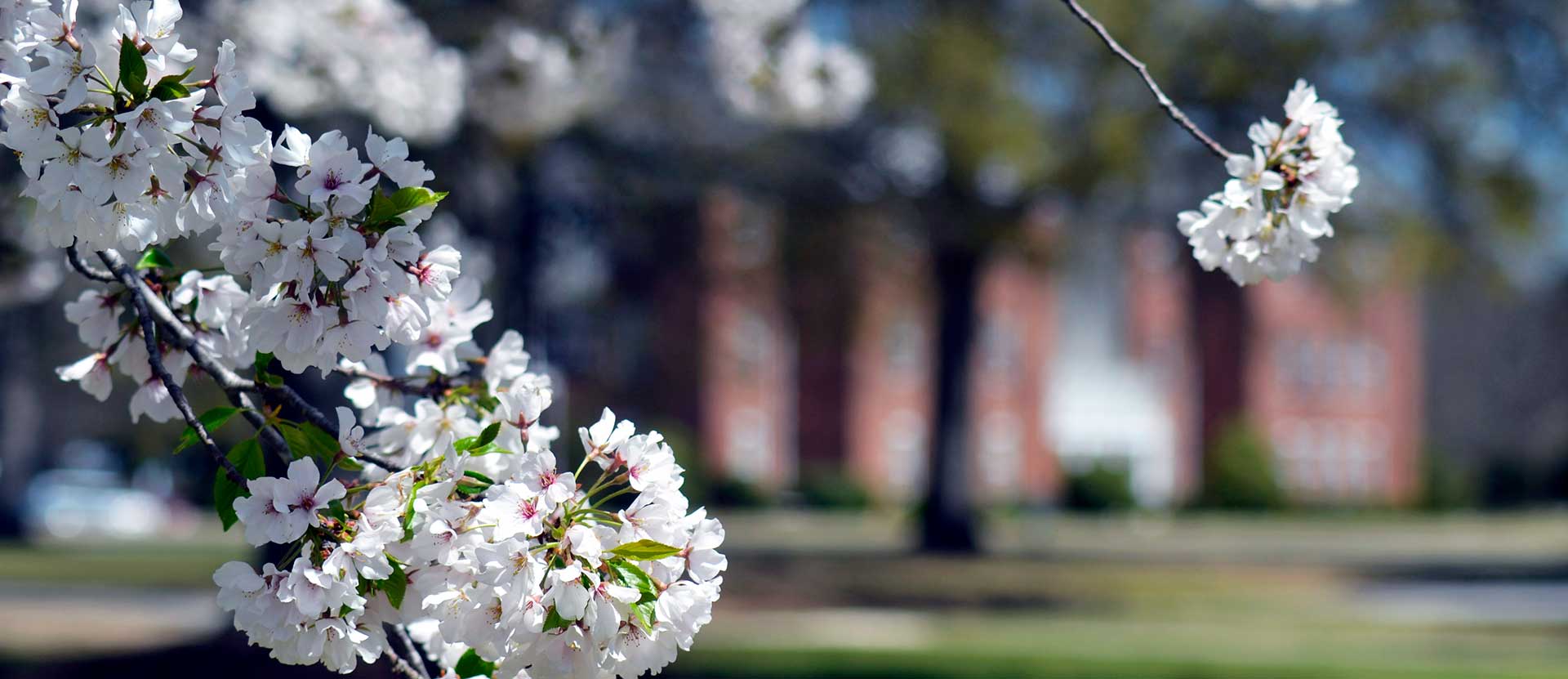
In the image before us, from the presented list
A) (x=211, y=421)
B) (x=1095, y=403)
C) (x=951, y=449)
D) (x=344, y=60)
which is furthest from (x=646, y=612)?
(x=1095, y=403)

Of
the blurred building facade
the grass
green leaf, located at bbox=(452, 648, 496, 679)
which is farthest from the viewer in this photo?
the blurred building facade

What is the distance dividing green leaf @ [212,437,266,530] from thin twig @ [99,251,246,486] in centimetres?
1

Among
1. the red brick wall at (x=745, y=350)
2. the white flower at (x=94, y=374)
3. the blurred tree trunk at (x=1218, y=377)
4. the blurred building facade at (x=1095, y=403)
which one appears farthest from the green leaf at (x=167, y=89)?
→ the blurred tree trunk at (x=1218, y=377)

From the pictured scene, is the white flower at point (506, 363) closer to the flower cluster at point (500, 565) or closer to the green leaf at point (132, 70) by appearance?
the flower cluster at point (500, 565)

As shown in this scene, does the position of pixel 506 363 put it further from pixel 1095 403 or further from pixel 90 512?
pixel 1095 403

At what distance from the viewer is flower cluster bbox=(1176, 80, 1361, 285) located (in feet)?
9.74

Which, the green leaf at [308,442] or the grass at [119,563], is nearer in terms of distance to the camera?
the green leaf at [308,442]

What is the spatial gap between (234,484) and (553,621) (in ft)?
2.09

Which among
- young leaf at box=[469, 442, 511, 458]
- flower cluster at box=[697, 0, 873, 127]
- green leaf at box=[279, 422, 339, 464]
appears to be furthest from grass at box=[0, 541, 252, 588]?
young leaf at box=[469, 442, 511, 458]

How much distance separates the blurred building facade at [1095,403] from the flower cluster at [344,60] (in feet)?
96.7

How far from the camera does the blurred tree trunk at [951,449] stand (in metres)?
23.5

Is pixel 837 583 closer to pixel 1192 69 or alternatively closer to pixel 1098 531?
pixel 1192 69

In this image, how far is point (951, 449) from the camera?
24.1m

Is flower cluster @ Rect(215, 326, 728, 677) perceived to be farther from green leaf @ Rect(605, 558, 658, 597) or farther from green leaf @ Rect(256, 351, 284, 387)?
green leaf @ Rect(256, 351, 284, 387)
